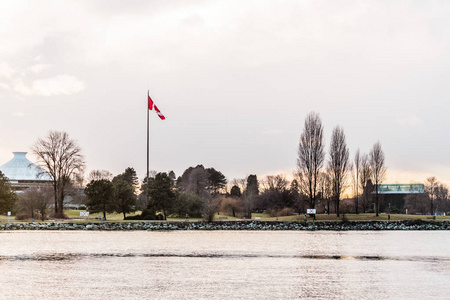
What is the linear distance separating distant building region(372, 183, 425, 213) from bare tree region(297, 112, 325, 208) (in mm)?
65093

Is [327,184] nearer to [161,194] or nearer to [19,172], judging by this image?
[161,194]

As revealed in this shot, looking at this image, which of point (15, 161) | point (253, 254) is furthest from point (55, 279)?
point (15, 161)

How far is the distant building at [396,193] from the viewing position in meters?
139

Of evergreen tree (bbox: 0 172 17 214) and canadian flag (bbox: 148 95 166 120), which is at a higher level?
canadian flag (bbox: 148 95 166 120)

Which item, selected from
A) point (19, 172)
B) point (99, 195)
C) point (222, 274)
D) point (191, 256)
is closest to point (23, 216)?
point (99, 195)

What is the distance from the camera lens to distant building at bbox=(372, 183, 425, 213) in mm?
139250

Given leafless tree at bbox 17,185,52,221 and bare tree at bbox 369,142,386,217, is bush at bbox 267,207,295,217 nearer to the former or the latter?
bare tree at bbox 369,142,386,217

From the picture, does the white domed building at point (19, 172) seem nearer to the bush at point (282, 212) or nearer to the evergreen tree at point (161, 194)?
the bush at point (282, 212)

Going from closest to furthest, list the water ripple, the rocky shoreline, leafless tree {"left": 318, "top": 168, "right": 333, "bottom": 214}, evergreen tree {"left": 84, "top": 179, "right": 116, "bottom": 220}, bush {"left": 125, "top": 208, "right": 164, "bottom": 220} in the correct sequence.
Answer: the water ripple → the rocky shoreline → bush {"left": 125, "top": 208, "right": 164, "bottom": 220} → evergreen tree {"left": 84, "top": 179, "right": 116, "bottom": 220} → leafless tree {"left": 318, "top": 168, "right": 333, "bottom": 214}

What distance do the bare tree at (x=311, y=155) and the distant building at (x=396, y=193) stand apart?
65.1m

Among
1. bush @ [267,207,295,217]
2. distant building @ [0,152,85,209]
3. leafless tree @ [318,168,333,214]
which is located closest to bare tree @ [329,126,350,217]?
leafless tree @ [318,168,333,214]

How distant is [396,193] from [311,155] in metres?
77.9

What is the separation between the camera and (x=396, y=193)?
478ft

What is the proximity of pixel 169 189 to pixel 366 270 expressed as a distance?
57696 mm
